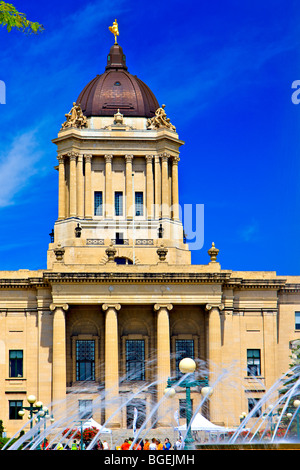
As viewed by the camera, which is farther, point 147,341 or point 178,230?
point 178,230

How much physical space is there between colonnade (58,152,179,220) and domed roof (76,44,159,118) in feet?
15.5

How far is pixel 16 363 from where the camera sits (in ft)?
243

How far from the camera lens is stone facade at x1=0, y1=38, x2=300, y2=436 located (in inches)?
2844

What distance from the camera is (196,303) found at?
2899 inches

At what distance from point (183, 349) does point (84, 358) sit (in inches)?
301

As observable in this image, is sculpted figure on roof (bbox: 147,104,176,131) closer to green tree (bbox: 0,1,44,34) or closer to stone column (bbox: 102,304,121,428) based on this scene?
stone column (bbox: 102,304,121,428)

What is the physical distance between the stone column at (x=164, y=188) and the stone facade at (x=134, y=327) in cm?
360

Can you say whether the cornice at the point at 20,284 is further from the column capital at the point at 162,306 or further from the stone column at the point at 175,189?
the stone column at the point at 175,189

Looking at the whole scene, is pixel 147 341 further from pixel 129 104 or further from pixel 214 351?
pixel 129 104

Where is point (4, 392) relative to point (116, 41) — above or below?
below

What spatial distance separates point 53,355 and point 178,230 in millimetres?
17551
